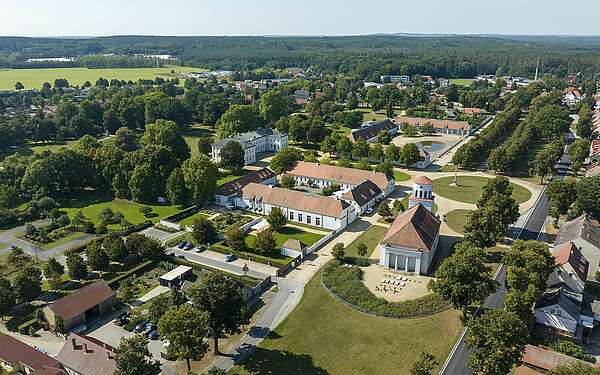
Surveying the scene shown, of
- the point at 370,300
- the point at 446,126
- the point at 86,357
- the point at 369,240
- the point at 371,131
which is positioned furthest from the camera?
the point at 446,126

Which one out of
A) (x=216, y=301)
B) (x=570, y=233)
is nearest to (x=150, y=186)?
(x=216, y=301)

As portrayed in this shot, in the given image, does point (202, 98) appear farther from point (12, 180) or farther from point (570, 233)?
point (570, 233)

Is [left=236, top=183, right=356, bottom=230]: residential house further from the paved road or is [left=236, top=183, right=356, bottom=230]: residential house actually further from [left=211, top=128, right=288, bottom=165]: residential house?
[left=211, top=128, right=288, bottom=165]: residential house

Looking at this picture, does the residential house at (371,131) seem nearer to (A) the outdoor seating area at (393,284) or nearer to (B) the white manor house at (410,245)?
(B) the white manor house at (410,245)

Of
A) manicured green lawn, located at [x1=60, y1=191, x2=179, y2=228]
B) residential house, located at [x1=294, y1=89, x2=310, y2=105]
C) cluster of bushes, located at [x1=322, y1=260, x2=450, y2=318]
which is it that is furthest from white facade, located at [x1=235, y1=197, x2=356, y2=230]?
residential house, located at [x1=294, y1=89, x2=310, y2=105]

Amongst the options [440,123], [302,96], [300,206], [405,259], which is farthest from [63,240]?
[302,96]

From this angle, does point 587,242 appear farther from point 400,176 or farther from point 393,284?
point 400,176
